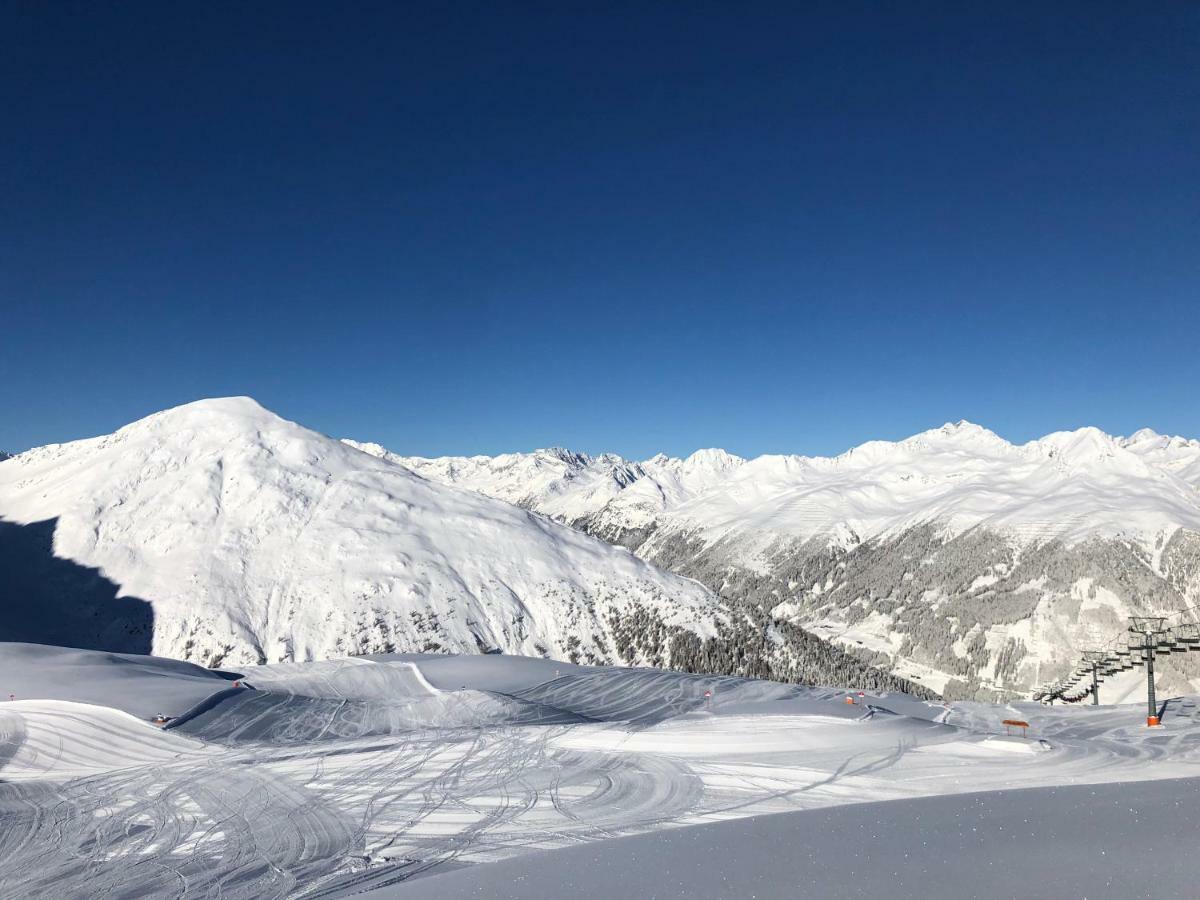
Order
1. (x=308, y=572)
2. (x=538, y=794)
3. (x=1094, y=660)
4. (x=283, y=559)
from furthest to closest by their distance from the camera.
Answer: (x=283, y=559) → (x=308, y=572) → (x=1094, y=660) → (x=538, y=794)

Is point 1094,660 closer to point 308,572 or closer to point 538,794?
point 538,794

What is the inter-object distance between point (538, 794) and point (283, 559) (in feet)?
301

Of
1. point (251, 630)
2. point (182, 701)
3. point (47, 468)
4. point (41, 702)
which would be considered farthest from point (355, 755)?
point (47, 468)

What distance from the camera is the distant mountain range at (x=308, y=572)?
3356 inches

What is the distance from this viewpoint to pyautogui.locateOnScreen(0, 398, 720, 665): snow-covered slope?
85.2 metres

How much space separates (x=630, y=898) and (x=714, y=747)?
15961 mm

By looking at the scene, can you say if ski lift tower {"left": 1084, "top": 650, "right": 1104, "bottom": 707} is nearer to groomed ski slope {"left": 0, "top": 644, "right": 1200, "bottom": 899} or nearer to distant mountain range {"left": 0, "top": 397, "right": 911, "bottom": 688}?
groomed ski slope {"left": 0, "top": 644, "right": 1200, "bottom": 899}

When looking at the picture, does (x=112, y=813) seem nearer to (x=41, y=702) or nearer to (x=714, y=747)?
(x=41, y=702)

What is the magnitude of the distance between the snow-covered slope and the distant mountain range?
0.28 metres

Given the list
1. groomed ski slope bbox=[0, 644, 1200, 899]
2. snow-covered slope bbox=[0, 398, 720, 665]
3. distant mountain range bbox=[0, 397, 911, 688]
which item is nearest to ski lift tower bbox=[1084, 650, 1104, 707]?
groomed ski slope bbox=[0, 644, 1200, 899]

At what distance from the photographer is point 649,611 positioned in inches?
3947

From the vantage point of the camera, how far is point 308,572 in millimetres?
94750

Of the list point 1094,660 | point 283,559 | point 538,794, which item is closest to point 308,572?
point 283,559

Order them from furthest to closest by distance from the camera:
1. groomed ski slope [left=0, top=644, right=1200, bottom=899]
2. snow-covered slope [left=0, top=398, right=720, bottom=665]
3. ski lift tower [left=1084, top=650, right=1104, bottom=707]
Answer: snow-covered slope [left=0, top=398, right=720, bottom=665] < ski lift tower [left=1084, top=650, right=1104, bottom=707] < groomed ski slope [left=0, top=644, right=1200, bottom=899]
